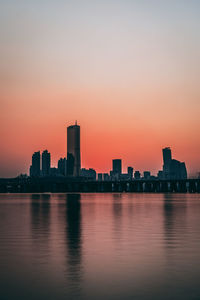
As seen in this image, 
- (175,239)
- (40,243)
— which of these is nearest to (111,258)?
(40,243)

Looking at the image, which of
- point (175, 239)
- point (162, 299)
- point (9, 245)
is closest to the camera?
point (162, 299)

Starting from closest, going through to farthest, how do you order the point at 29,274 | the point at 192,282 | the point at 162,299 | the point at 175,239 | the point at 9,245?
the point at 162,299, the point at 192,282, the point at 29,274, the point at 9,245, the point at 175,239

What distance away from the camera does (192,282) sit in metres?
20.1

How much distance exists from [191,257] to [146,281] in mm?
7806

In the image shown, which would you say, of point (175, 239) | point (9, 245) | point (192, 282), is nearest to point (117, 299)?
point (192, 282)

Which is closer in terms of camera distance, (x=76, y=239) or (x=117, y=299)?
(x=117, y=299)

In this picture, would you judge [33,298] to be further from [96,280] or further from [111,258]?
[111,258]

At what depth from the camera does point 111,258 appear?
27688mm

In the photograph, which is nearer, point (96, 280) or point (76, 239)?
point (96, 280)

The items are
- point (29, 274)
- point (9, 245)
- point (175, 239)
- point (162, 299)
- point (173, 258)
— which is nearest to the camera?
point (162, 299)

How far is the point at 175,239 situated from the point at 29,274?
18319 millimetres

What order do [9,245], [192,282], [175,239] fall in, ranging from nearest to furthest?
[192,282], [9,245], [175,239]

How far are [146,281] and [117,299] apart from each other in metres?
3.86

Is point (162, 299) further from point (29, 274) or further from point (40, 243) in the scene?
point (40, 243)
